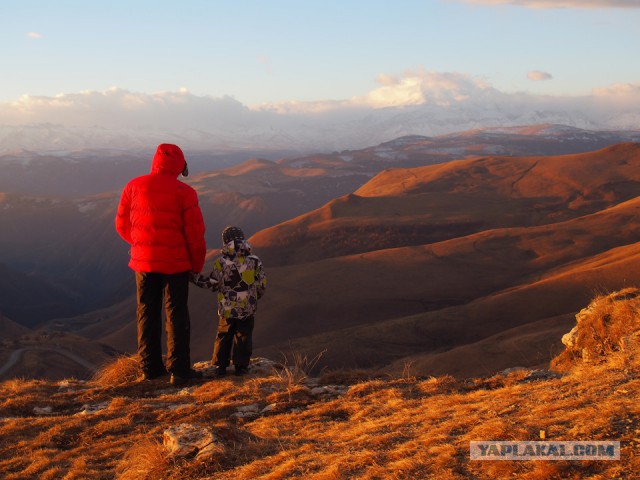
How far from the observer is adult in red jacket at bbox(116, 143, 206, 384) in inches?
306

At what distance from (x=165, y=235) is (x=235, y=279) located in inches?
50.7

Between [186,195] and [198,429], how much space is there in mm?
3114

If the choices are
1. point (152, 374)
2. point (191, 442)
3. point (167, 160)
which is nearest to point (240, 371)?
point (152, 374)

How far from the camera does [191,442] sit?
541cm

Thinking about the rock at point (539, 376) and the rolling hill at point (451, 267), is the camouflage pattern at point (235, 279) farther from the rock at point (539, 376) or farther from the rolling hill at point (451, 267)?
the rolling hill at point (451, 267)

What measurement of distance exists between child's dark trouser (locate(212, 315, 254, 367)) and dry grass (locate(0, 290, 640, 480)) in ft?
1.47

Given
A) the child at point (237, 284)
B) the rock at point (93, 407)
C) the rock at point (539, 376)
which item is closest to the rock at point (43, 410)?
the rock at point (93, 407)

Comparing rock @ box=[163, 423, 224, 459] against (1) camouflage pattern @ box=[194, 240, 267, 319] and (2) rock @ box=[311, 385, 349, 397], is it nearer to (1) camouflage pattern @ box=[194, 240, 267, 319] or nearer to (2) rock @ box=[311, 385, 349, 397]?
(2) rock @ box=[311, 385, 349, 397]

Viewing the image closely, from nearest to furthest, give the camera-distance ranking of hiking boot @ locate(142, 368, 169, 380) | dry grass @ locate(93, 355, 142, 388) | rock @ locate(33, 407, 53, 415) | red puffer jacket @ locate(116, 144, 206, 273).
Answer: red puffer jacket @ locate(116, 144, 206, 273) < rock @ locate(33, 407, 53, 415) < hiking boot @ locate(142, 368, 169, 380) < dry grass @ locate(93, 355, 142, 388)

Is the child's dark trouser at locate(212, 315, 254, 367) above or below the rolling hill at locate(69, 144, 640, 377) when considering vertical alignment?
above

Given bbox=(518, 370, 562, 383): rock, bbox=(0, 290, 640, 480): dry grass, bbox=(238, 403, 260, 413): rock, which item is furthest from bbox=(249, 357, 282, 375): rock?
bbox=(518, 370, 562, 383): rock

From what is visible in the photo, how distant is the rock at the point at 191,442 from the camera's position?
17.4ft

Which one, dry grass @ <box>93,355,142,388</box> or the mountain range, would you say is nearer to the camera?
dry grass @ <box>93,355,142,388</box>

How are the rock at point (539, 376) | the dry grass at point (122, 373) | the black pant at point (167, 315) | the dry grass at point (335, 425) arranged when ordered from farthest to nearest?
the dry grass at point (122, 373) < the black pant at point (167, 315) < the rock at point (539, 376) < the dry grass at point (335, 425)
